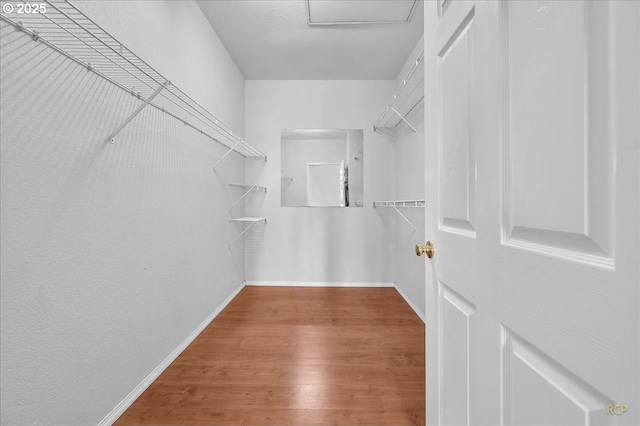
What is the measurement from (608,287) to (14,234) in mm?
1415

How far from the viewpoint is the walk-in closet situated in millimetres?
415

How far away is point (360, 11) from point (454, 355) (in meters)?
2.43

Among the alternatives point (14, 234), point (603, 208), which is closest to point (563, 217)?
point (603, 208)

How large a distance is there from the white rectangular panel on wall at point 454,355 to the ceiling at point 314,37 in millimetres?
2232

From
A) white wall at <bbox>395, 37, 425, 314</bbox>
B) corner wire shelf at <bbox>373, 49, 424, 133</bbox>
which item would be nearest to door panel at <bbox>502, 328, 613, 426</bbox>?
white wall at <bbox>395, 37, 425, 314</bbox>

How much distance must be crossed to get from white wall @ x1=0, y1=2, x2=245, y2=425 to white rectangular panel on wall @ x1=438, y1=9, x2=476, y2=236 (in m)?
1.31

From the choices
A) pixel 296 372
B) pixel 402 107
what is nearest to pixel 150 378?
pixel 296 372

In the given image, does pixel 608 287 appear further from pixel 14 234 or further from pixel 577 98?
pixel 14 234

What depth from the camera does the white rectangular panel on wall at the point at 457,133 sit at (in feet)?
2.35

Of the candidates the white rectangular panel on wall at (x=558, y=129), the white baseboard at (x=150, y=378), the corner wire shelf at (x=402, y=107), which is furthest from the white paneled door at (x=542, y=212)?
the corner wire shelf at (x=402, y=107)

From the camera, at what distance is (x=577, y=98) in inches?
16.8

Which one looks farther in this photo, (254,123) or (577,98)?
(254,123)

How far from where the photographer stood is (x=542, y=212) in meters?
0.50

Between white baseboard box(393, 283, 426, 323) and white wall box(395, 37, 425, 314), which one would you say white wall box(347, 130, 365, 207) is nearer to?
white wall box(395, 37, 425, 314)
